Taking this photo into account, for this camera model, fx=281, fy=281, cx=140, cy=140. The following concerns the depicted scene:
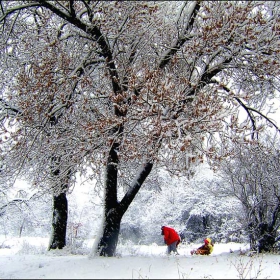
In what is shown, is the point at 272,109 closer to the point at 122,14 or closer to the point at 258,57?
the point at 258,57

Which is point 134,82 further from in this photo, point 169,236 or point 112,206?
point 169,236

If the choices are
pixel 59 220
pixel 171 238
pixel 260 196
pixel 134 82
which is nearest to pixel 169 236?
pixel 171 238

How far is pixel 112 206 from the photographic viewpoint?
25.3 ft

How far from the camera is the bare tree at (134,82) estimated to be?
5492 millimetres

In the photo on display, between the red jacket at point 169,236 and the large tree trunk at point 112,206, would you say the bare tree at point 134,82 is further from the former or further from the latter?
the red jacket at point 169,236

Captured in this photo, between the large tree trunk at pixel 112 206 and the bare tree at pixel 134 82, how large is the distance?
0.03 metres

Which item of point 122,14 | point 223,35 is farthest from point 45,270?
point 223,35

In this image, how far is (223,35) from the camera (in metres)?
6.18

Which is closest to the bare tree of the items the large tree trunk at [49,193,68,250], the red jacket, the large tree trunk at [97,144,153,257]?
the large tree trunk at [97,144,153,257]

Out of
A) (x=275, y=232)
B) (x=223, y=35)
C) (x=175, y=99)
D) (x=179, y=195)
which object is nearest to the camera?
(x=175, y=99)

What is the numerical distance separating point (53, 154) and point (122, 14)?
3.79m

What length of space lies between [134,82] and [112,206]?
11.9ft

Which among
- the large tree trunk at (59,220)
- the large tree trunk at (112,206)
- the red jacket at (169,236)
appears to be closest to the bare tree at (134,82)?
the large tree trunk at (112,206)

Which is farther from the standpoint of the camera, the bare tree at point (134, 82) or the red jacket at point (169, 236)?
the red jacket at point (169, 236)
